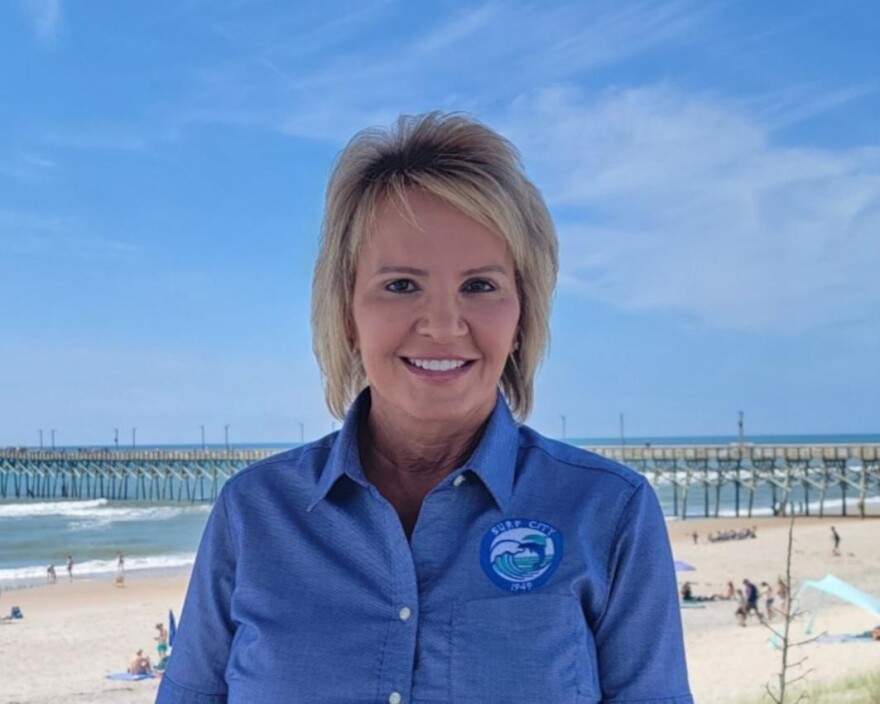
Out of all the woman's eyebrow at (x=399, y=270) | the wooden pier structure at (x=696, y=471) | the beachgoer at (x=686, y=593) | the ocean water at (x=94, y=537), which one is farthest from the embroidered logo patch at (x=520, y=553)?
the wooden pier structure at (x=696, y=471)

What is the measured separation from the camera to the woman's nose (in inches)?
65.2

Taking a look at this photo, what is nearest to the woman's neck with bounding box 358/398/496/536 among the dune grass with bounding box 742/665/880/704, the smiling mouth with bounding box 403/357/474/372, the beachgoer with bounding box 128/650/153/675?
the smiling mouth with bounding box 403/357/474/372

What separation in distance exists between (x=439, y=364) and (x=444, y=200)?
279mm

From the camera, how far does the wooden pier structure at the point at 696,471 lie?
149ft

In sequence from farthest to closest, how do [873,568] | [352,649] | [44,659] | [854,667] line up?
[873,568], [44,659], [854,667], [352,649]

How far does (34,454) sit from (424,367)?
6932cm

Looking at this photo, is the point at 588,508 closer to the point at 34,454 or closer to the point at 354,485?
the point at 354,485

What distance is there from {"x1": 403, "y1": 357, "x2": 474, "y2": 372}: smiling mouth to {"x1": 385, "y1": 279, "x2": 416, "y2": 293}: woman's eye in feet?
0.39

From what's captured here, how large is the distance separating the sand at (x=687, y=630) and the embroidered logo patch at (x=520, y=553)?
8258mm

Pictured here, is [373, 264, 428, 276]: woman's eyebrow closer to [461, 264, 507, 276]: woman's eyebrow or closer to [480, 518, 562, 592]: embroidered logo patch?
[461, 264, 507, 276]: woman's eyebrow

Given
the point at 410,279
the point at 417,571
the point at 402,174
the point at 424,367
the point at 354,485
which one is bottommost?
the point at 417,571

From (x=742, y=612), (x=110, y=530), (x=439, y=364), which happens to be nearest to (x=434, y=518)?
(x=439, y=364)

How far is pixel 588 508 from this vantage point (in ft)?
5.40

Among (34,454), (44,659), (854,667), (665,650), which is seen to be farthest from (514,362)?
(34,454)
